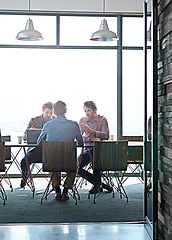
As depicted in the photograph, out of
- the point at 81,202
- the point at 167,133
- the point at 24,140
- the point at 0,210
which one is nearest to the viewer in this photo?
the point at 167,133

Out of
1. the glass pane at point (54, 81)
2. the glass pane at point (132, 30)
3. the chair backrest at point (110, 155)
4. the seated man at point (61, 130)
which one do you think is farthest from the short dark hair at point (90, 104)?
the glass pane at point (132, 30)

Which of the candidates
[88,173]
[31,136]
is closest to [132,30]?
[31,136]

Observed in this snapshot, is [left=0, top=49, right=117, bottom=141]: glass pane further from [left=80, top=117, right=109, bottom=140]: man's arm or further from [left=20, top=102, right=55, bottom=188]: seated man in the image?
[left=80, top=117, right=109, bottom=140]: man's arm

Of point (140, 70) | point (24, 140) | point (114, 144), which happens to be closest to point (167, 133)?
point (114, 144)

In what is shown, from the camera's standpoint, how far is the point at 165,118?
11.5ft

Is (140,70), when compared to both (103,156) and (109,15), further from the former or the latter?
(103,156)

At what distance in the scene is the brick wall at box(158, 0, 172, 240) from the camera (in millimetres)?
3354

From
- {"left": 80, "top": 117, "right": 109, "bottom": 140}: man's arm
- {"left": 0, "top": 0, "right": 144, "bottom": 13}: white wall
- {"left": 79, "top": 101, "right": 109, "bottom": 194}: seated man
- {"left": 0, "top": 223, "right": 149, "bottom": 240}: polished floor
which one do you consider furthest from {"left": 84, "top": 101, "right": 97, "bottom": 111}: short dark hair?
{"left": 0, "top": 223, "right": 149, "bottom": 240}: polished floor

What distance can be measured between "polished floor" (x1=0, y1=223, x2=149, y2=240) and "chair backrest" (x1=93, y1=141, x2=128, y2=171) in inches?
43.9

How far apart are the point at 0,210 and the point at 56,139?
126 cm

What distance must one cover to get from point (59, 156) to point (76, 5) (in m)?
3.53

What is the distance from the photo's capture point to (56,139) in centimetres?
577

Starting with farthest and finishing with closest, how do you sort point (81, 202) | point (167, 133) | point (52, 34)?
point (52, 34) → point (81, 202) → point (167, 133)

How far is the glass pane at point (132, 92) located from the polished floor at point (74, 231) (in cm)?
396
